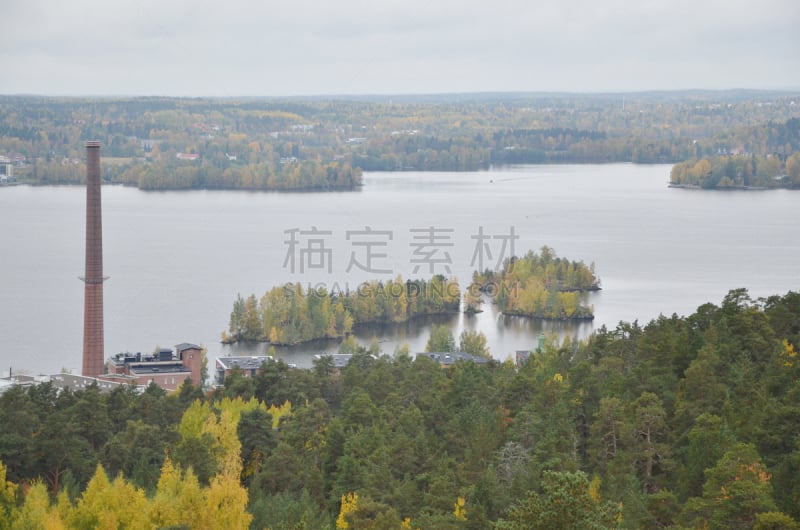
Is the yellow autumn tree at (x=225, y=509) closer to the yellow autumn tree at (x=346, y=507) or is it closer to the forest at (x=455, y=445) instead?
the forest at (x=455, y=445)

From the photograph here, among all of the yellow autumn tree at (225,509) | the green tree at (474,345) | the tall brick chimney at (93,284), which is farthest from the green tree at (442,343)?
the yellow autumn tree at (225,509)

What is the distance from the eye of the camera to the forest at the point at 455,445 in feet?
18.5

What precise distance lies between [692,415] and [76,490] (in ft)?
12.6

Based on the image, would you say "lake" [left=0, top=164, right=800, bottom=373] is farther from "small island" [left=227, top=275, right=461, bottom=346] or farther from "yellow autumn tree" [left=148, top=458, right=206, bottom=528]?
"yellow autumn tree" [left=148, top=458, right=206, bottom=528]

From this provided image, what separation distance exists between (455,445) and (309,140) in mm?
46337

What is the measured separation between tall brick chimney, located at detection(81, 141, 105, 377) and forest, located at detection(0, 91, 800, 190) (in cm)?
2522

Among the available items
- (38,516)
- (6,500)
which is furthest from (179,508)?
(6,500)

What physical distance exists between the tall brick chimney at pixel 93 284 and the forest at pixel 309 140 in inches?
993

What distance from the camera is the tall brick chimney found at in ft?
44.8

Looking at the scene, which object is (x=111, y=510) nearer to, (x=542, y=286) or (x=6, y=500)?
(x=6, y=500)

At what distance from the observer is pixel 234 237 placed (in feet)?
87.4

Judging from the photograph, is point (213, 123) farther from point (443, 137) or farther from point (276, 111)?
point (443, 137)

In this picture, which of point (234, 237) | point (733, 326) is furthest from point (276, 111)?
point (733, 326)

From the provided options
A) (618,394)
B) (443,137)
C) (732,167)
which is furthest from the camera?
(443,137)
